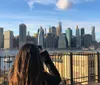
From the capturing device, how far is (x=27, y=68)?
7.68 ft

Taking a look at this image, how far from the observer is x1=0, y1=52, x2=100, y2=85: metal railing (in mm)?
11344

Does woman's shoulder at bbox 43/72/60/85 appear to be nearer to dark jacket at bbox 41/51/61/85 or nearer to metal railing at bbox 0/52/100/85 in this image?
dark jacket at bbox 41/51/61/85

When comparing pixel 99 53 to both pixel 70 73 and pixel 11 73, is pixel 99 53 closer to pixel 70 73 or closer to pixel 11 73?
pixel 70 73

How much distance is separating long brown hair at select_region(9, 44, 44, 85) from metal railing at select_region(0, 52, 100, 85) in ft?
26.7

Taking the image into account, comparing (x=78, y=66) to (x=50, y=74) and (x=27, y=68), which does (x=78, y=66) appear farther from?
(x=27, y=68)

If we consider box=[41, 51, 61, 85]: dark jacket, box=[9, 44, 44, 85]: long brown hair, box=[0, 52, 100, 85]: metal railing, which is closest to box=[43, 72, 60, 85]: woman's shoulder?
box=[41, 51, 61, 85]: dark jacket

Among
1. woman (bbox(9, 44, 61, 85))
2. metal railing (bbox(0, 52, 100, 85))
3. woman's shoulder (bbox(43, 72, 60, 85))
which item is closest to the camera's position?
woman (bbox(9, 44, 61, 85))

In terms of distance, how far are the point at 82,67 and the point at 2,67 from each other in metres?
4.77

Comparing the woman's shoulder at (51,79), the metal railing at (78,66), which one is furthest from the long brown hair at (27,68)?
the metal railing at (78,66)

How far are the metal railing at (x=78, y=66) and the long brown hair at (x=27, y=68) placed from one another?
26.7 ft

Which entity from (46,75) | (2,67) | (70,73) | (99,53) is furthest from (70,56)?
(46,75)

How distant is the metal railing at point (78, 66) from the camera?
11344 mm

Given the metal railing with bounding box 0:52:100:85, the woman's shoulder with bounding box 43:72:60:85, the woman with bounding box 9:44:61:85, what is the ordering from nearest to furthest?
the woman with bounding box 9:44:61:85 < the woman's shoulder with bounding box 43:72:60:85 < the metal railing with bounding box 0:52:100:85

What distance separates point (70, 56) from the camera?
11.2 meters
